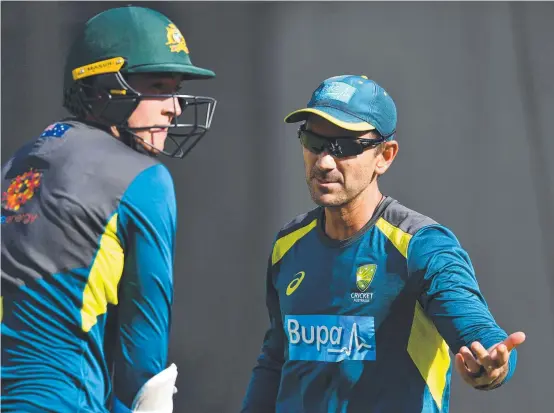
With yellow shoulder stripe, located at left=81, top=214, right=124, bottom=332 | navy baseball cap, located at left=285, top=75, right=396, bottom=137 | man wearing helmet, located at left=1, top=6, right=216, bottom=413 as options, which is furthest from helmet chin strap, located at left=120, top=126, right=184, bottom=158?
navy baseball cap, located at left=285, top=75, right=396, bottom=137

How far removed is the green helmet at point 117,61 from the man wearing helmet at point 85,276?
0.12 meters

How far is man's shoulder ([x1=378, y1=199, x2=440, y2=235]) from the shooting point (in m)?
3.22

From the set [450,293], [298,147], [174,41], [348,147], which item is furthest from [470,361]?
[298,147]

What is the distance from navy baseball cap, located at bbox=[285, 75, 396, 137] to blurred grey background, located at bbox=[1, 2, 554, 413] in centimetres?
159

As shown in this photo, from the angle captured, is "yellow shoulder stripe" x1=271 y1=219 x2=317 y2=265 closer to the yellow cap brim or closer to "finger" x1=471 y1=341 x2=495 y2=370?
the yellow cap brim

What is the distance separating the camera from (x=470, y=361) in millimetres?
2695

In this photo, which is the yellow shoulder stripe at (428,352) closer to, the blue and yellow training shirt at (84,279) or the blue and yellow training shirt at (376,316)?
the blue and yellow training shirt at (376,316)

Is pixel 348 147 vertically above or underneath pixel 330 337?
above

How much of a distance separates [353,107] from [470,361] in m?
0.95

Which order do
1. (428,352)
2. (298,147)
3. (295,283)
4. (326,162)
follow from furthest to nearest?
(298,147), (295,283), (326,162), (428,352)

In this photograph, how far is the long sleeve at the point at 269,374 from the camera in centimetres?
342

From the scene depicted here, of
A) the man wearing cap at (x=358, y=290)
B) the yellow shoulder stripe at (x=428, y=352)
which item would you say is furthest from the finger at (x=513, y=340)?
the yellow shoulder stripe at (x=428, y=352)

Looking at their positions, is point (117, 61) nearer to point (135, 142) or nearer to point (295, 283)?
point (135, 142)

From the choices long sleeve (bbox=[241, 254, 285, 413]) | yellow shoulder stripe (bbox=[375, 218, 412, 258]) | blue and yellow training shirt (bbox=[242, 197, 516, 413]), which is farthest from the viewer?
long sleeve (bbox=[241, 254, 285, 413])
